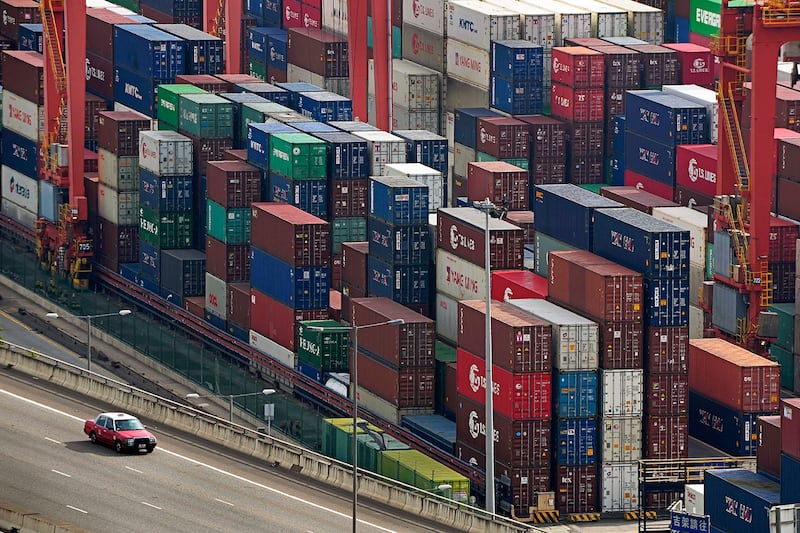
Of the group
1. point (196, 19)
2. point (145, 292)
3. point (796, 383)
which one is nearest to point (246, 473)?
point (796, 383)

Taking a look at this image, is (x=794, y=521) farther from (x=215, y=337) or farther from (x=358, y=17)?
(x=358, y=17)

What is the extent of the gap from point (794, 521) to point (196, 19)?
9365cm

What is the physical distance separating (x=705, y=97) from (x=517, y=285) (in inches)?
946

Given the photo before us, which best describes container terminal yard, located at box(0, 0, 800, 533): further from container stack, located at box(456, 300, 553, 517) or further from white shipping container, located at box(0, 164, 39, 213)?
white shipping container, located at box(0, 164, 39, 213)

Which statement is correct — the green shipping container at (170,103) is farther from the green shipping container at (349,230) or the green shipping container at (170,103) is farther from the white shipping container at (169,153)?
the green shipping container at (349,230)

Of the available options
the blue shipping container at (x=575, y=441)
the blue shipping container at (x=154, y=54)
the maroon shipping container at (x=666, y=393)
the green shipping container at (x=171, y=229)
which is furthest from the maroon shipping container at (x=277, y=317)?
the blue shipping container at (x=154, y=54)

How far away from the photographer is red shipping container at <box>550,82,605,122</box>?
14188cm

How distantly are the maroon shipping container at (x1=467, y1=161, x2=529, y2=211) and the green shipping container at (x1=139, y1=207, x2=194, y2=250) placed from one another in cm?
1894

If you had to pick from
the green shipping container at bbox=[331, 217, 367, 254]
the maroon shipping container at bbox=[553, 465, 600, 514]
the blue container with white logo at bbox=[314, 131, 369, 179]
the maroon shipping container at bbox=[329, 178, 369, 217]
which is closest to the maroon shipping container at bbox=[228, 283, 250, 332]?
the green shipping container at bbox=[331, 217, 367, 254]

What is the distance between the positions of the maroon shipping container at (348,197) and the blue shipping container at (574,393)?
24497 mm

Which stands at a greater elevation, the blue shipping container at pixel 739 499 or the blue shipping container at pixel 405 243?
the blue shipping container at pixel 405 243

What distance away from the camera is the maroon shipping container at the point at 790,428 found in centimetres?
9375

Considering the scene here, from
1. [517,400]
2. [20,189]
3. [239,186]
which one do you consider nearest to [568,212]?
[517,400]

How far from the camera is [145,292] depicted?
14175 centimetres
